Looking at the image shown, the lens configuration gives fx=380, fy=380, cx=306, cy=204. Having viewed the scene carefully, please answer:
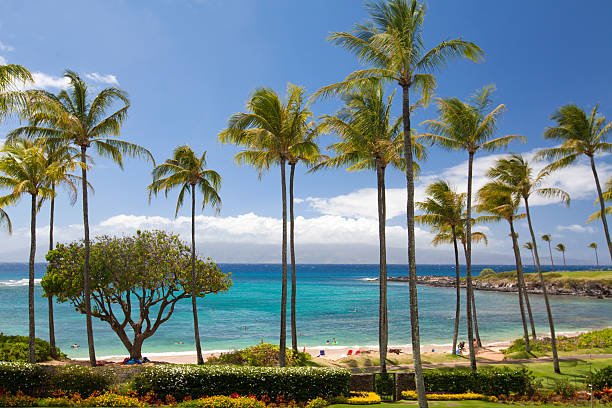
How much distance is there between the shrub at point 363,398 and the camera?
41.9ft

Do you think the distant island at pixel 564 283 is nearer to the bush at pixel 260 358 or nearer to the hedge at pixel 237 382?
the bush at pixel 260 358

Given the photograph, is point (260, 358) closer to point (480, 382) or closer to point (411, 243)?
point (480, 382)

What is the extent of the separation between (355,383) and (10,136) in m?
19.1

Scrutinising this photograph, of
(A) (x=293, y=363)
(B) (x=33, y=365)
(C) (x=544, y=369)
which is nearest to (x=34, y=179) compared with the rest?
(B) (x=33, y=365)

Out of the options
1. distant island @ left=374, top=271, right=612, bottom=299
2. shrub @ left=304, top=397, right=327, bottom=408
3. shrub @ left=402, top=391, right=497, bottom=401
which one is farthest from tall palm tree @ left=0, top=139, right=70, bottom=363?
distant island @ left=374, top=271, right=612, bottom=299

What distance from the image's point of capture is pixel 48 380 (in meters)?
12.3

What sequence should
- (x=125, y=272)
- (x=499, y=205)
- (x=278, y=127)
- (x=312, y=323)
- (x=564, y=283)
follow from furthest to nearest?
(x=564, y=283)
(x=312, y=323)
(x=499, y=205)
(x=125, y=272)
(x=278, y=127)

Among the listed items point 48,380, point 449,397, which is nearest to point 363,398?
point 449,397

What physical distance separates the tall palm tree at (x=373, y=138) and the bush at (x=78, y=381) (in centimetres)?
1095

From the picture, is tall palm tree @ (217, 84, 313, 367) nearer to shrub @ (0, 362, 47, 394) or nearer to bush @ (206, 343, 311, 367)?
bush @ (206, 343, 311, 367)

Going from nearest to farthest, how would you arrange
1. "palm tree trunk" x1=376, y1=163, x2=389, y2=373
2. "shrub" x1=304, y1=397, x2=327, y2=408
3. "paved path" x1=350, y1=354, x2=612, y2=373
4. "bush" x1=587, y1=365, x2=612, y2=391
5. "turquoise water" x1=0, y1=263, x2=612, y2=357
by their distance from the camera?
"shrub" x1=304, y1=397, x2=327, y2=408, "bush" x1=587, y1=365, x2=612, y2=391, "palm tree trunk" x1=376, y1=163, x2=389, y2=373, "paved path" x1=350, y1=354, x2=612, y2=373, "turquoise water" x1=0, y1=263, x2=612, y2=357

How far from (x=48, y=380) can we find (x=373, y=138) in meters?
15.3

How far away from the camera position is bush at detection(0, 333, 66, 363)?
19.1m

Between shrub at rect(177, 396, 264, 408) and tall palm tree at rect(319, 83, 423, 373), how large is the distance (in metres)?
7.01
